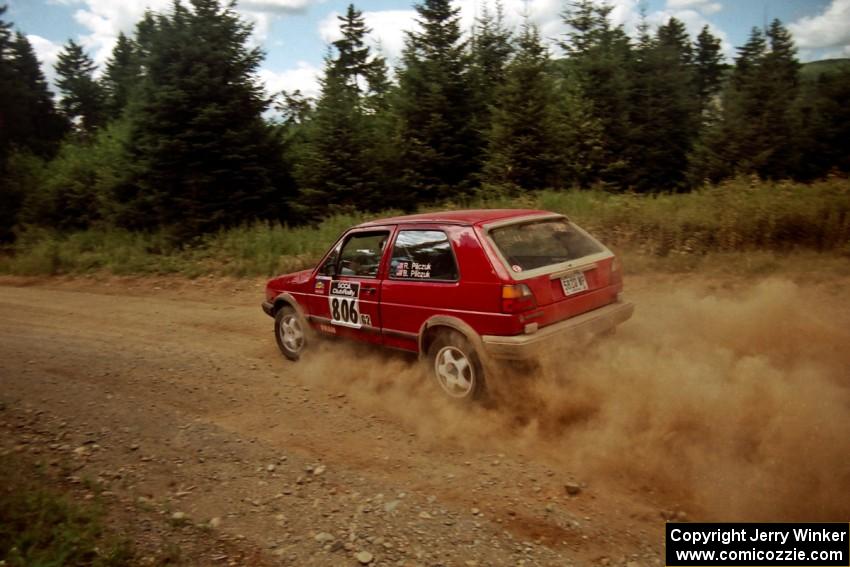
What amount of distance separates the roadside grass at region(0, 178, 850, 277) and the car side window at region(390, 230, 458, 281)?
16.3 feet

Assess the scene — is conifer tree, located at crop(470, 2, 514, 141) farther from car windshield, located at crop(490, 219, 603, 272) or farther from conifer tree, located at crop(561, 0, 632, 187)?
car windshield, located at crop(490, 219, 603, 272)

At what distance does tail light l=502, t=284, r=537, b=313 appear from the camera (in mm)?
4555

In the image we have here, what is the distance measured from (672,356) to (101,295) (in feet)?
36.8

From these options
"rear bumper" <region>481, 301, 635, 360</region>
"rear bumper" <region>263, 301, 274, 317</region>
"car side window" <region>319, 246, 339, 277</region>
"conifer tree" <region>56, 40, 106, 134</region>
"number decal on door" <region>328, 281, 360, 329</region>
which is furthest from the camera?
"conifer tree" <region>56, 40, 106, 134</region>

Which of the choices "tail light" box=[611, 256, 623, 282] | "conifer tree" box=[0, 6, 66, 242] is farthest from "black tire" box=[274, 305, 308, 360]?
"conifer tree" box=[0, 6, 66, 242]

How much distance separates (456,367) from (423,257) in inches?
42.6

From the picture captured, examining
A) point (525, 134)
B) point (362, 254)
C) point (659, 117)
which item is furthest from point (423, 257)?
point (659, 117)

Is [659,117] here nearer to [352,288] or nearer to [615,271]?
[615,271]

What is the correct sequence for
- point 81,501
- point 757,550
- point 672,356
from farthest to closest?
point 672,356, point 81,501, point 757,550

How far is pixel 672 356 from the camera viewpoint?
5.00 metres

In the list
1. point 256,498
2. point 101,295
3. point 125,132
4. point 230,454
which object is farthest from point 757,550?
point 125,132

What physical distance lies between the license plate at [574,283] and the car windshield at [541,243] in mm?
→ 209

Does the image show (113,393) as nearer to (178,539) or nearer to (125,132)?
(178,539)

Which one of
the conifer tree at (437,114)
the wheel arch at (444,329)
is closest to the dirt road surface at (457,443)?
the wheel arch at (444,329)
